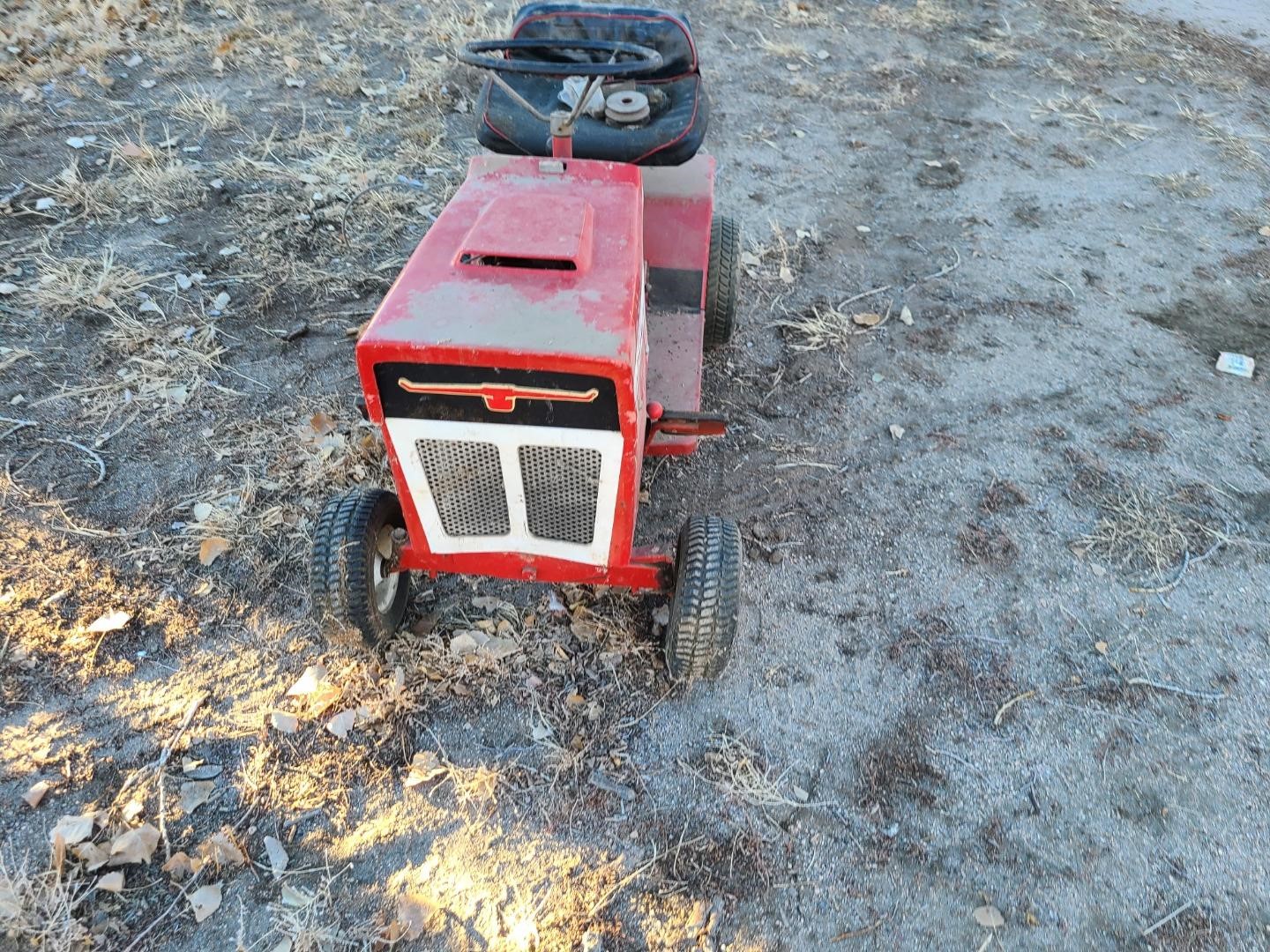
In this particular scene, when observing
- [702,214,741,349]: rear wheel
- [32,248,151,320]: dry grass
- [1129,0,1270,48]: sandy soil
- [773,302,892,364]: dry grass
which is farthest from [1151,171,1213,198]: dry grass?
[32,248,151,320]: dry grass

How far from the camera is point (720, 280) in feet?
12.1

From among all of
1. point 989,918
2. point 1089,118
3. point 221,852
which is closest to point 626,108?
point 221,852

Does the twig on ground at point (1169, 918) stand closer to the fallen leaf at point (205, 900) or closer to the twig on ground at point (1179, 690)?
the twig on ground at point (1179, 690)

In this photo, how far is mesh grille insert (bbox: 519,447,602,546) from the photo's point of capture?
2.15 meters

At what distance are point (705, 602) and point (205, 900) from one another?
4.69 feet

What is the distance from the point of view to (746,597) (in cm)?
291

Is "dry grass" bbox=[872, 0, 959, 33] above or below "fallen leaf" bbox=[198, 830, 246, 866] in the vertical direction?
above

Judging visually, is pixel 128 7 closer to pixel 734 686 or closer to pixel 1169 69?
pixel 734 686

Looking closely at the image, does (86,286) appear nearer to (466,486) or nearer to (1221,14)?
(466,486)

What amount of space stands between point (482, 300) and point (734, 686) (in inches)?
54.2

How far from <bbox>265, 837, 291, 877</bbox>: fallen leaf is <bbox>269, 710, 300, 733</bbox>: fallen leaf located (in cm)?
31

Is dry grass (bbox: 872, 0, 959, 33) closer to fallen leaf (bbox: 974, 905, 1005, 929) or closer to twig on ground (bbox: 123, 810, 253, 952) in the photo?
fallen leaf (bbox: 974, 905, 1005, 929)

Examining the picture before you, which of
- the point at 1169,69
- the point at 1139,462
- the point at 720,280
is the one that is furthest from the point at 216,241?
the point at 1169,69

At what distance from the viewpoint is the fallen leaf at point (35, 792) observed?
2248 millimetres
